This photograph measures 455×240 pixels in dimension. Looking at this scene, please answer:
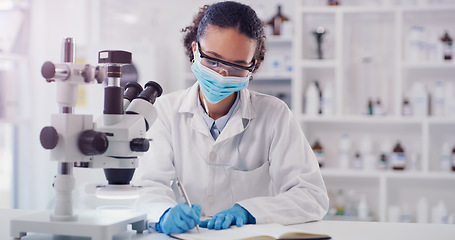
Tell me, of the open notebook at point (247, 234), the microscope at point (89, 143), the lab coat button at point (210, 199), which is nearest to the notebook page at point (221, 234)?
the open notebook at point (247, 234)

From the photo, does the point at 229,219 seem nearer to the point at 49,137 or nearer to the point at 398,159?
the point at 49,137

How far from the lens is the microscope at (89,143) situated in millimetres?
1047

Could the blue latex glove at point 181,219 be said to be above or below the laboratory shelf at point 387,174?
above

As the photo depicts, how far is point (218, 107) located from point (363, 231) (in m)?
0.64

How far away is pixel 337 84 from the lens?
11.4 ft

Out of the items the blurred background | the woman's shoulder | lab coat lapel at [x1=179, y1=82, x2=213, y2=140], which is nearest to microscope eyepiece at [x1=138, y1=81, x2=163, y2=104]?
lab coat lapel at [x1=179, y1=82, x2=213, y2=140]

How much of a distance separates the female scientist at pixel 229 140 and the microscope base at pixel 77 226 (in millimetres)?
245

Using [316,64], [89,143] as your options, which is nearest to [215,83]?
[89,143]

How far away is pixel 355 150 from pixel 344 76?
53 cm

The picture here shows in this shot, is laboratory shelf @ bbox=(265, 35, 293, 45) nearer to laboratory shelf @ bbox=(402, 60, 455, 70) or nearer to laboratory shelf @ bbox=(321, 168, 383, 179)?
laboratory shelf @ bbox=(402, 60, 455, 70)

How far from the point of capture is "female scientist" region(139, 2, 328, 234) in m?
1.46

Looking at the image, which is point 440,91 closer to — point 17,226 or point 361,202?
point 361,202

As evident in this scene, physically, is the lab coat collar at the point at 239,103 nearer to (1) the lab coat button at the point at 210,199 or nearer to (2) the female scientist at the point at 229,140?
(2) the female scientist at the point at 229,140

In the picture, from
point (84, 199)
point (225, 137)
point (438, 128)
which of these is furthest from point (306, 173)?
point (438, 128)
